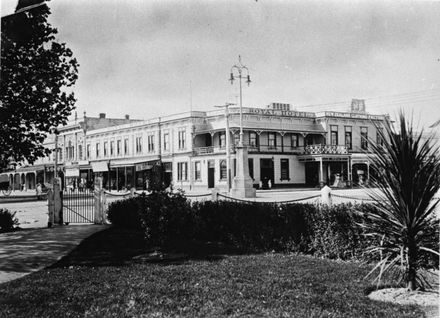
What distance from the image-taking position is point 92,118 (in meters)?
65.2

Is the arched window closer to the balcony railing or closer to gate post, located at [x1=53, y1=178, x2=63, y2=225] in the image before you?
the balcony railing

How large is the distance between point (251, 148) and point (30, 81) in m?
35.9

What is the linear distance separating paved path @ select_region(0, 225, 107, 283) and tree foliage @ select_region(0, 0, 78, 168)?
2.07 metres

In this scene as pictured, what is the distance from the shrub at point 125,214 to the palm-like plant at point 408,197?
820 cm

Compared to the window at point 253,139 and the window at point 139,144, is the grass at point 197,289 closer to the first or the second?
the window at point 253,139

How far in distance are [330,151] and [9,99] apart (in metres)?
40.1

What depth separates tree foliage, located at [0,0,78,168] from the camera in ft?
33.5

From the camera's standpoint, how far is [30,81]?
35.2 feet

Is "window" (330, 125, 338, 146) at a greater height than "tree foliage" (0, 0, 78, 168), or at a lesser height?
greater

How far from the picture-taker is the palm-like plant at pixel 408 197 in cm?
583

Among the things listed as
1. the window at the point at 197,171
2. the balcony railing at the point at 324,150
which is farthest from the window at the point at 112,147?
the balcony railing at the point at 324,150

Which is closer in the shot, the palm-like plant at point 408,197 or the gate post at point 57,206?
the palm-like plant at point 408,197

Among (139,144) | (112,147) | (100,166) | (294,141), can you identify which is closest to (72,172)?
(100,166)

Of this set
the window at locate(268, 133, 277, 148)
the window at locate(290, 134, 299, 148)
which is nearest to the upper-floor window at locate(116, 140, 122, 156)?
the window at locate(268, 133, 277, 148)
